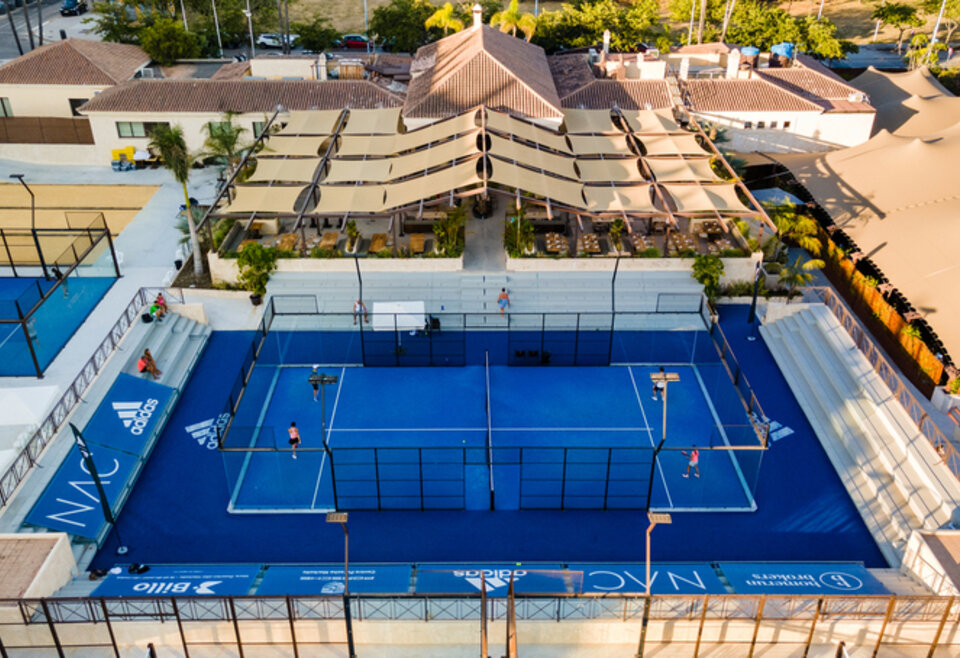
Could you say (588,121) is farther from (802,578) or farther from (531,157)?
(802,578)

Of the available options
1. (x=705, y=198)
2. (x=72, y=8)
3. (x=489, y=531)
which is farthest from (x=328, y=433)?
(x=72, y=8)

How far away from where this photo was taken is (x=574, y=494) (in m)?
29.7

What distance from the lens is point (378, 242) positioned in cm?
4375

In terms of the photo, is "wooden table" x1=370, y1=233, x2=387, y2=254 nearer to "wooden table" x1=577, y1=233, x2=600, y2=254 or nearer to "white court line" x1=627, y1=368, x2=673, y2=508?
"wooden table" x1=577, y1=233, x2=600, y2=254

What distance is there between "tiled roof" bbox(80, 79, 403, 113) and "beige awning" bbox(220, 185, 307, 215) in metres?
14.5

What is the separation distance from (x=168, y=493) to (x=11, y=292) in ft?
59.8

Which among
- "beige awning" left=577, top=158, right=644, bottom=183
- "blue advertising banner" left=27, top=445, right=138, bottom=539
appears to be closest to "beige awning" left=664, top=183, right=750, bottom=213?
"beige awning" left=577, top=158, right=644, bottom=183

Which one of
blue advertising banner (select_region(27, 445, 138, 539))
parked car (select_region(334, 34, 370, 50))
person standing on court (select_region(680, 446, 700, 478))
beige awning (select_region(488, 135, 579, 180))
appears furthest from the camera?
parked car (select_region(334, 34, 370, 50))

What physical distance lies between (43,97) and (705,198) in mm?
47566

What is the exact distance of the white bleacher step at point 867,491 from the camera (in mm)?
27500

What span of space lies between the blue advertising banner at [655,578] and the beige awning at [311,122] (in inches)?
1357

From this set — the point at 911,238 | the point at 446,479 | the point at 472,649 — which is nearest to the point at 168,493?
the point at 446,479

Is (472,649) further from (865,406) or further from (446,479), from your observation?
(865,406)

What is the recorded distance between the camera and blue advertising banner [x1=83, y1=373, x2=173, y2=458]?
30719mm
